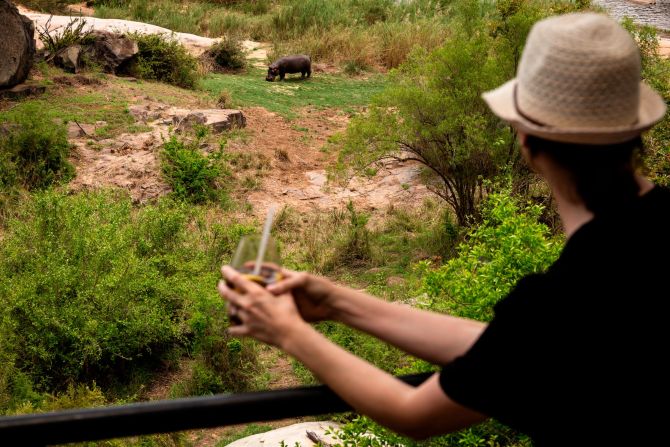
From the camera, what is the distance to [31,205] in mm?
9031

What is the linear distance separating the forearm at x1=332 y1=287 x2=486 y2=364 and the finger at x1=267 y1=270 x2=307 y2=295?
0.08m

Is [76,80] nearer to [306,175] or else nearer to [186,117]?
[186,117]

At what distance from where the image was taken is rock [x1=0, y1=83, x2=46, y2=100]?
12.7 meters

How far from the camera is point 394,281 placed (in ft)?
30.5

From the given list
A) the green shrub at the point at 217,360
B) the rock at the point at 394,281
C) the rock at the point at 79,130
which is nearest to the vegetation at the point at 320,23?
the rock at the point at 79,130

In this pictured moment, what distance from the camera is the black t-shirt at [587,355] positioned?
1238 millimetres

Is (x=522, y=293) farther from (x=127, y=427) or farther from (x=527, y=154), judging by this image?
(x=127, y=427)

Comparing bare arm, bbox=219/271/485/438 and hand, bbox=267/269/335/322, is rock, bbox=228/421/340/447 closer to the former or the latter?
hand, bbox=267/269/335/322

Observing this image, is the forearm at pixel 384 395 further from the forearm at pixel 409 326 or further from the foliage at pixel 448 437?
the foliage at pixel 448 437

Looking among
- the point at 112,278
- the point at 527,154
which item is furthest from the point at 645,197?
the point at 112,278

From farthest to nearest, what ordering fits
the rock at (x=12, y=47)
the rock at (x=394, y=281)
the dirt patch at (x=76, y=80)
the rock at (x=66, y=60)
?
1. the rock at (x=66, y=60)
2. the dirt patch at (x=76, y=80)
3. the rock at (x=12, y=47)
4. the rock at (x=394, y=281)

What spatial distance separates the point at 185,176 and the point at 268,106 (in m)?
4.25

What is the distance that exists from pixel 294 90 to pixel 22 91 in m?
5.59

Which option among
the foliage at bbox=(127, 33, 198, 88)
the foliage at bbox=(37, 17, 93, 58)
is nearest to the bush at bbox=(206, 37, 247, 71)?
the foliage at bbox=(127, 33, 198, 88)
